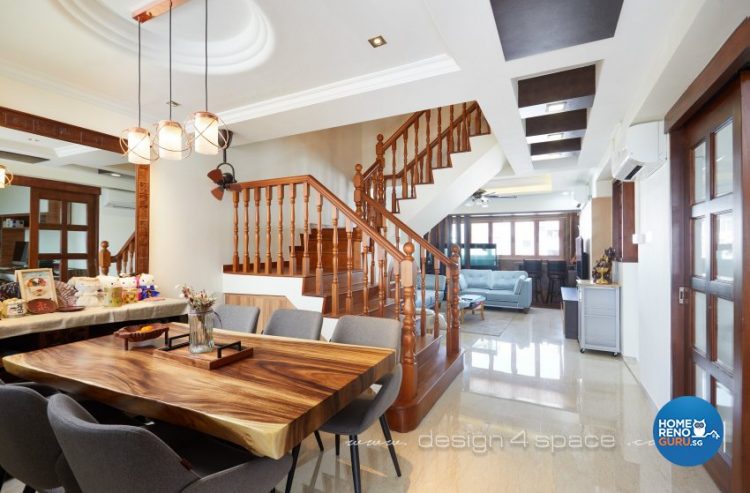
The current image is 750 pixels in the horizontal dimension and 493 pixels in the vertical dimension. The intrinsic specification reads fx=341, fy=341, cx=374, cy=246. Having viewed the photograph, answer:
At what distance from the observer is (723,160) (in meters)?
1.90

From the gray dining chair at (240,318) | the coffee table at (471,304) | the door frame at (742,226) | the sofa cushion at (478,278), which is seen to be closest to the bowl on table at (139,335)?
the gray dining chair at (240,318)

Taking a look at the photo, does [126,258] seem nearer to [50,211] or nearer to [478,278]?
[50,211]

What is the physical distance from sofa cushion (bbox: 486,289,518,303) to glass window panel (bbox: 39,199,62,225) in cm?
694

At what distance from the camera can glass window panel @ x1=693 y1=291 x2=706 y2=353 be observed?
214 cm

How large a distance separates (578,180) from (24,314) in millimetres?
6824

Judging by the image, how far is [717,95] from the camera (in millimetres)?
1889

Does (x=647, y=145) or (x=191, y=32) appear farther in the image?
(x=647, y=145)

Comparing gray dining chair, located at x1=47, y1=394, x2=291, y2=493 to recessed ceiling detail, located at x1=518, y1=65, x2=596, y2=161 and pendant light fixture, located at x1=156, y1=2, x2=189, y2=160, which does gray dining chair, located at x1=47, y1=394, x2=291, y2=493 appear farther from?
recessed ceiling detail, located at x1=518, y1=65, x2=596, y2=161

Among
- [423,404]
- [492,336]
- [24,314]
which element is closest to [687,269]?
[423,404]

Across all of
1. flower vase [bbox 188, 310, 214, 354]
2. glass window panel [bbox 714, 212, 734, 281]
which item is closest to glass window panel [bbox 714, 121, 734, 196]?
glass window panel [bbox 714, 212, 734, 281]

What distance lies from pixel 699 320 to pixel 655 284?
665mm

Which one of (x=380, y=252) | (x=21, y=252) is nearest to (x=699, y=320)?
(x=380, y=252)

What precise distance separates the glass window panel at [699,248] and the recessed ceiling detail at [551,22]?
4.36 feet

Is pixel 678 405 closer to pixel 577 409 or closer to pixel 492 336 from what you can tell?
pixel 577 409
